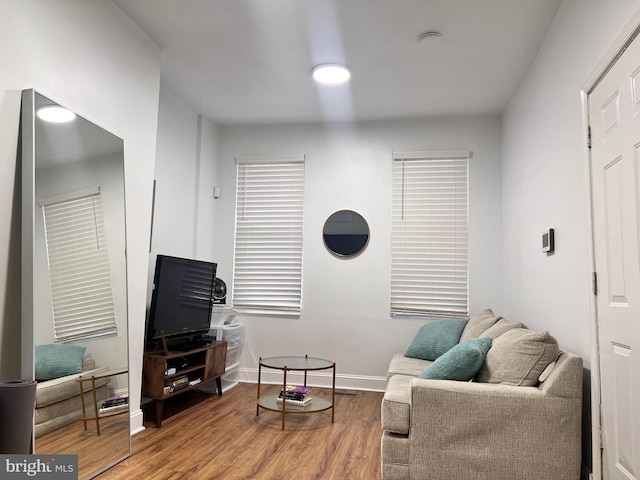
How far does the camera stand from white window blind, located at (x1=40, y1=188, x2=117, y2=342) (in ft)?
7.93

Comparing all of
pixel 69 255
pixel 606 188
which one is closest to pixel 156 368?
pixel 69 255

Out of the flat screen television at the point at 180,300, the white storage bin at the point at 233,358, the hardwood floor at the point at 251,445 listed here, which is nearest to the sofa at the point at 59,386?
the hardwood floor at the point at 251,445

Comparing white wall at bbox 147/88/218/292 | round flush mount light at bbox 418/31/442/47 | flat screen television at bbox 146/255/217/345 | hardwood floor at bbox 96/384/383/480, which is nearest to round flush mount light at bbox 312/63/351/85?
round flush mount light at bbox 418/31/442/47

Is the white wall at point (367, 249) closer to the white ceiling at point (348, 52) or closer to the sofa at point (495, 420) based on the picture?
the white ceiling at point (348, 52)

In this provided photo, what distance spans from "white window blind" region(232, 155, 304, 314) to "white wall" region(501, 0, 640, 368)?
221cm

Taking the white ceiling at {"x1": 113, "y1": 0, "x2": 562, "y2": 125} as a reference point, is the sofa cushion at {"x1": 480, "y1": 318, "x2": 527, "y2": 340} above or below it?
below

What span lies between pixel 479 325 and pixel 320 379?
1.88m

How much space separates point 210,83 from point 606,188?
3.25 meters

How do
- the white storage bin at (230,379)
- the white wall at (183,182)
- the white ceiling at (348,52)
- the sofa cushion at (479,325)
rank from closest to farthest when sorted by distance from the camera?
the white ceiling at (348,52), the sofa cushion at (479,325), the white wall at (183,182), the white storage bin at (230,379)

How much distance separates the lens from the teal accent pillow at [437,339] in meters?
4.16

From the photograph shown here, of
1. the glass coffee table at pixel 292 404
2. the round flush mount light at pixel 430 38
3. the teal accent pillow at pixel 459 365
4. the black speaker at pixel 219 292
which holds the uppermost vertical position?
the round flush mount light at pixel 430 38

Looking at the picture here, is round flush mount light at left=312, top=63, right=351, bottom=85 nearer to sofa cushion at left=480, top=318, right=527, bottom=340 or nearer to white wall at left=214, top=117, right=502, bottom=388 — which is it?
white wall at left=214, top=117, right=502, bottom=388

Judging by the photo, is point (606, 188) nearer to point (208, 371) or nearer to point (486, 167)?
point (486, 167)

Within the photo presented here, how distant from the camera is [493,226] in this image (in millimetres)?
4773
